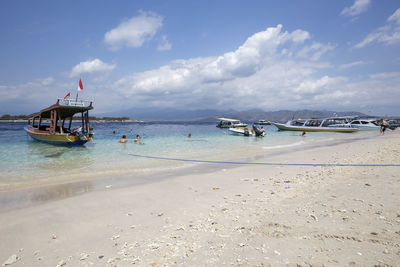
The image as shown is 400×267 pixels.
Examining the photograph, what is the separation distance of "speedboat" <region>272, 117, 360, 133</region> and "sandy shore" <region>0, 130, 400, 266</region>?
139 feet

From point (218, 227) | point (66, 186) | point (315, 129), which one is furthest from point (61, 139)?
point (315, 129)

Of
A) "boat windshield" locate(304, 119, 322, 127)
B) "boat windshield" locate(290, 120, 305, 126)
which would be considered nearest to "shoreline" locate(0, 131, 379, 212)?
"boat windshield" locate(304, 119, 322, 127)

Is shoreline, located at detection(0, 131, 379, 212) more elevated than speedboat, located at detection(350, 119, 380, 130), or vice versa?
speedboat, located at detection(350, 119, 380, 130)

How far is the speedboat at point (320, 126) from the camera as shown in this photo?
43869 millimetres

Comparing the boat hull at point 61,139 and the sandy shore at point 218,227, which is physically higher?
the boat hull at point 61,139

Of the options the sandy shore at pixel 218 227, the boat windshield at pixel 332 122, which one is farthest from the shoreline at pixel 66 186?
the boat windshield at pixel 332 122

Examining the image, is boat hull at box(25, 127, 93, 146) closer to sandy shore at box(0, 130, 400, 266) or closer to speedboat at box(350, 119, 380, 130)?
sandy shore at box(0, 130, 400, 266)

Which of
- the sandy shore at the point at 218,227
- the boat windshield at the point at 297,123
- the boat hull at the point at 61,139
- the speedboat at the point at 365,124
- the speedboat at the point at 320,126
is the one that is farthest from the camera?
the speedboat at the point at 365,124

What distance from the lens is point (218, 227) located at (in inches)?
167

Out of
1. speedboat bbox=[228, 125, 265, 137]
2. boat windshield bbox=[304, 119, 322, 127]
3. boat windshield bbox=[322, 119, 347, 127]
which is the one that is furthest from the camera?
boat windshield bbox=[322, 119, 347, 127]

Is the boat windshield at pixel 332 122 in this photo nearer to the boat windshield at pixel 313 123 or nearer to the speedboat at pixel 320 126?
the speedboat at pixel 320 126

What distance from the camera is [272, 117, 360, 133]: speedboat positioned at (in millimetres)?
43869

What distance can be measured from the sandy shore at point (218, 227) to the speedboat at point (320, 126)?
42.3 meters

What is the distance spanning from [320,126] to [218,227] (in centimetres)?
4942
